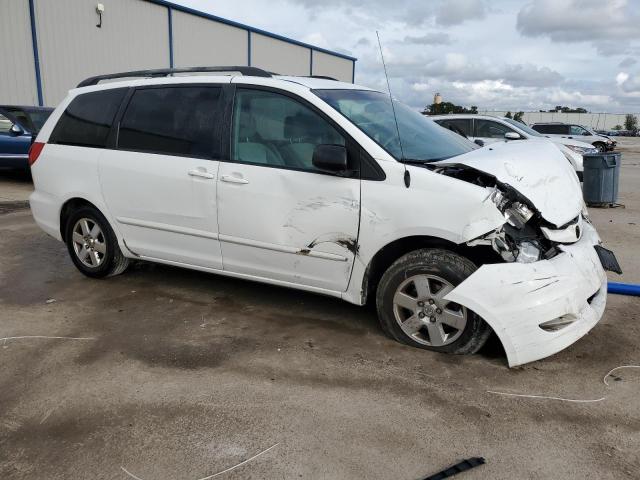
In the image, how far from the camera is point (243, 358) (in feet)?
11.6

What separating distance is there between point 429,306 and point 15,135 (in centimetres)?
994

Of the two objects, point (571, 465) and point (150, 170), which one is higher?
point (150, 170)

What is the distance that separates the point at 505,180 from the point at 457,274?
2.16 ft

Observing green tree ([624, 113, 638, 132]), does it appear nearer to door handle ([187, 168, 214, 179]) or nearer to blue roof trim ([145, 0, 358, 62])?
blue roof trim ([145, 0, 358, 62])

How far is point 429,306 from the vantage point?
3.50m

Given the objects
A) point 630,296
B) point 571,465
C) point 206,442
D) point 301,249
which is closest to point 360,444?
point 206,442

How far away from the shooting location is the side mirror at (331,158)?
3502mm

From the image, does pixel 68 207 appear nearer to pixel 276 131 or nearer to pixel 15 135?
pixel 276 131

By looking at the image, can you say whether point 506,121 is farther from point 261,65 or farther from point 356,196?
point 261,65

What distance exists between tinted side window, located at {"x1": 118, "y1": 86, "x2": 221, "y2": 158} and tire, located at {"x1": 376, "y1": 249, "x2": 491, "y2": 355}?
166 cm

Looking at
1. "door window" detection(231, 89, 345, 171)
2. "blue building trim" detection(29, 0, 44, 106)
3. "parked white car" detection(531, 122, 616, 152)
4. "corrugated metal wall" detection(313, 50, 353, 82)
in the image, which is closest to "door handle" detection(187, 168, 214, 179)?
"door window" detection(231, 89, 345, 171)

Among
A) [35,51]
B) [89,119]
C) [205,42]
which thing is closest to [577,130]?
[205,42]

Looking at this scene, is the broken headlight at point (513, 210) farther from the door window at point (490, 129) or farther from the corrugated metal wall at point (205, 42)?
the corrugated metal wall at point (205, 42)

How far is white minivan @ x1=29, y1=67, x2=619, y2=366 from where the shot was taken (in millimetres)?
3289
